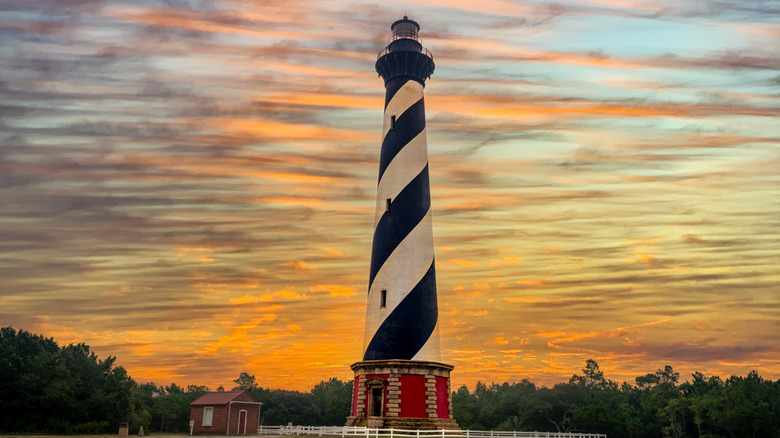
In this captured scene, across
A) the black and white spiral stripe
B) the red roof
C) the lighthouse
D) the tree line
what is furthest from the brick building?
the black and white spiral stripe

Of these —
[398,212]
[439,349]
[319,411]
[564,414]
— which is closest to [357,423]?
[439,349]

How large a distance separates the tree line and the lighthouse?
17855mm

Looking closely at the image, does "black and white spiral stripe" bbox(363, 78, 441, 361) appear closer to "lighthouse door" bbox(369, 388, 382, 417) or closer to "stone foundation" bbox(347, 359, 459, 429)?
"stone foundation" bbox(347, 359, 459, 429)

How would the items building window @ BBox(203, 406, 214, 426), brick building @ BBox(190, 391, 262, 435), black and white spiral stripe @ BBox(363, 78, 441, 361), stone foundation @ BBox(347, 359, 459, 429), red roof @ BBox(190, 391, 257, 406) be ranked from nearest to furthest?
stone foundation @ BBox(347, 359, 459, 429), black and white spiral stripe @ BBox(363, 78, 441, 361), brick building @ BBox(190, 391, 262, 435), red roof @ BBox(190, 391, 257, 406), building window @ BBox(203, 406, 214, 426)

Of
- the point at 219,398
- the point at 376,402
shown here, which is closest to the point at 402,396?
the point at 376,402

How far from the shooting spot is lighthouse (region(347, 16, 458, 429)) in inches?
1282

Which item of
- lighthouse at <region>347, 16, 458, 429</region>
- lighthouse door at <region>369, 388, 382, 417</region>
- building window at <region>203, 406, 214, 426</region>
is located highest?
lighthouse at <region>347, 16, 458, 429</region>

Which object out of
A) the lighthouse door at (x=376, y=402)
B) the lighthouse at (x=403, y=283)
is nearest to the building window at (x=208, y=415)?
the lighthouse at (x=403, y=283)

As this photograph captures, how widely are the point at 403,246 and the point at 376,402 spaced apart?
8.72 m

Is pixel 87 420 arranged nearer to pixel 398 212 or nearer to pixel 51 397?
pixel 51 397

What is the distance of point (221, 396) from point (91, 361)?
32.2 feet

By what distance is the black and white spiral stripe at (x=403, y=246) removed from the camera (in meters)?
33.7

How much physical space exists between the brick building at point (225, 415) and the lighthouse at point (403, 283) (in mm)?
14562

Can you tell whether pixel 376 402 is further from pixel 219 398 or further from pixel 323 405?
pixel 323 405
